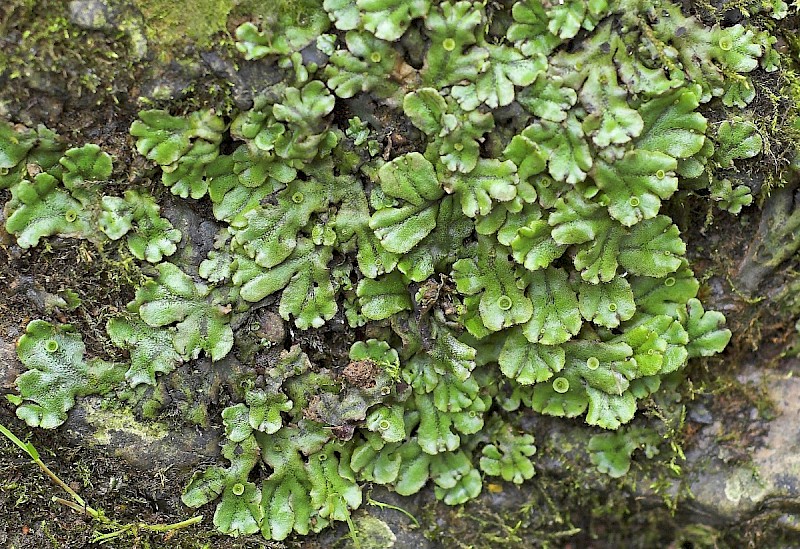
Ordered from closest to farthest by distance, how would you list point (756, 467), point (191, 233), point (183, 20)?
1. point (183, 20)
2. point (191, 233)
3. point (756, 467)

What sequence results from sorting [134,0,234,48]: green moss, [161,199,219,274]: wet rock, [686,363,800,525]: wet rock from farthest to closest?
[686,363,800,525]: wet rock → [161,199,219,274]: wet rock → [134,0,234,48]: green moss

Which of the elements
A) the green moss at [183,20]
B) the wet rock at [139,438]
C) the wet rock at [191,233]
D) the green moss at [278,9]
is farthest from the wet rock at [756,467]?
the green moss at [183,20]

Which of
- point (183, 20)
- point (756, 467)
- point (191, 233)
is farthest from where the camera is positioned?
point (756, 467)

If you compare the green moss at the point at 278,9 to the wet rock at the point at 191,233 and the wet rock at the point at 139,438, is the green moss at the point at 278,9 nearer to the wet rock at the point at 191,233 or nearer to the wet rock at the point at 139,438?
the wet rock at the point at 191,233

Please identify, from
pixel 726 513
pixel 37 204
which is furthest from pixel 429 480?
pixel 37 204

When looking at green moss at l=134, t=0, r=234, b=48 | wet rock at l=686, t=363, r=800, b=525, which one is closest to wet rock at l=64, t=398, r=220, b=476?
green moss at l=134, t=0, r=234, b=48

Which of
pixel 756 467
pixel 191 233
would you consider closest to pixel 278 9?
pixel 191 233

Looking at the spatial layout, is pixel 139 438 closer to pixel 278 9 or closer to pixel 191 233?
pixel 191 233

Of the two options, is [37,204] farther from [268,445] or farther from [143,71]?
[268,445]

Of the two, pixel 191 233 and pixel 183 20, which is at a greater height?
pixel 183 20

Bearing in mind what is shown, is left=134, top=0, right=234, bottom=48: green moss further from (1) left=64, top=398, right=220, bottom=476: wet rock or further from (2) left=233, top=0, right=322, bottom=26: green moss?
(1) left=64, top=398, right=220, bottom=476: wet rock

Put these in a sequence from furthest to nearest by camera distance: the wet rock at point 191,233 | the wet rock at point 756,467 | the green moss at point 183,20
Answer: the wet rock at point 756,467 < the wet rock at point 191,233 < the green moss at point 183,20
